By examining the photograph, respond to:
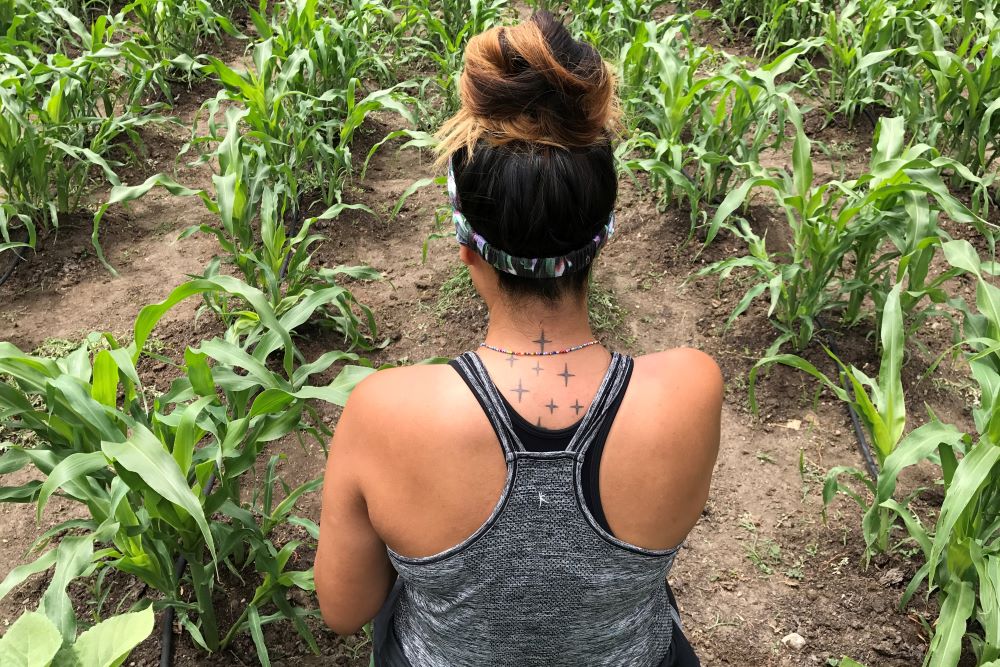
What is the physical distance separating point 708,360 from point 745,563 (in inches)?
51.6

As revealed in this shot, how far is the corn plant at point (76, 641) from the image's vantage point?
759 mm

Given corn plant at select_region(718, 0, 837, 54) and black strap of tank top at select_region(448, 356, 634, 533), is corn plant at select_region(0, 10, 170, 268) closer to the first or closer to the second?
black strap of tank top at select_region(448, 356, 634, 533)

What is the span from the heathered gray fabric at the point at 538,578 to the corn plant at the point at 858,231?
1.60 meters

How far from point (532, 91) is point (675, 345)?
2134 mm

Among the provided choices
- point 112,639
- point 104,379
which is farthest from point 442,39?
point 112,639

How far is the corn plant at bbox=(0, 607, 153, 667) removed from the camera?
29.9 inches

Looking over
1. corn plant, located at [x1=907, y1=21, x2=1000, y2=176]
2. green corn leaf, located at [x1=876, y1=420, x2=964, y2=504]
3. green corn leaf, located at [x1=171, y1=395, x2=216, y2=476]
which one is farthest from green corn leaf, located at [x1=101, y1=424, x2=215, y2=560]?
corn plant, located at [x1=907, y1=21, x2=1000, y2=176]

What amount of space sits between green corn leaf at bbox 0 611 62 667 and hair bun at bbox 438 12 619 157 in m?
0.78

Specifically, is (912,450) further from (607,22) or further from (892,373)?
(607,22)

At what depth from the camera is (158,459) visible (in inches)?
64.7

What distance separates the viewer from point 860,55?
406 centimetres

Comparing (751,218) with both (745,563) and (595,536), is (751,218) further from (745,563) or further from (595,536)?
(595,536)

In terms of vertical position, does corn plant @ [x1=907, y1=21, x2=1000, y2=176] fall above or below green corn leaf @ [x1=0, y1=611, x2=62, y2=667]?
below

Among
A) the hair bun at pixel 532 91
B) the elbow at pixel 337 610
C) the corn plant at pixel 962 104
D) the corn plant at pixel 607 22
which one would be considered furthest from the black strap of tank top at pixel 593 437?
the corn plant at pixel 607 22
